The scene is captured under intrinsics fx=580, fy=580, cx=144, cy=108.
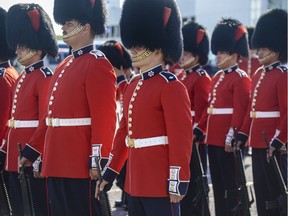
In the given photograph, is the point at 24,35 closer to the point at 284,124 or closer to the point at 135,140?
the point at 135,140

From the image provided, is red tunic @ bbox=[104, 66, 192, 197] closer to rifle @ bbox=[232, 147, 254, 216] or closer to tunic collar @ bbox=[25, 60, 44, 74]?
tunic collar @ bbox=[25, 60, 44, 74]

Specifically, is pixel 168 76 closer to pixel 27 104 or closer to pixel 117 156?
pixel 117 156

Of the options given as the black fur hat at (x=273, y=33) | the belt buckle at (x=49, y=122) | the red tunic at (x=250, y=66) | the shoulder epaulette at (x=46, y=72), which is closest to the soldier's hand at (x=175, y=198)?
the belt buckle at (x=49, y=122)

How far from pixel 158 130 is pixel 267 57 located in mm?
1839

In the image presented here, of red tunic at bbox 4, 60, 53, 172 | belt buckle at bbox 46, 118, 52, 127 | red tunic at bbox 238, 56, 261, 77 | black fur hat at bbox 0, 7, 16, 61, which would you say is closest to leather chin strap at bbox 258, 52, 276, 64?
red tunic at bbox 4, 60, 53, 172

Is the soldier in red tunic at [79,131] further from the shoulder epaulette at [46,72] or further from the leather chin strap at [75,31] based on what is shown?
the shoulder epaulette at [46,72]

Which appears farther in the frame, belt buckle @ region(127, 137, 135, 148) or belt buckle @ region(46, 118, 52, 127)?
belt buckle @ region(46, 118, 52, 127)

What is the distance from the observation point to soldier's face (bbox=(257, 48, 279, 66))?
4.50 m

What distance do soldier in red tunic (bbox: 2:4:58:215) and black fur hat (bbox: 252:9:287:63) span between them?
1706 mm

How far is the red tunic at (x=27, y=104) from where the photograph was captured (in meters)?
3.88

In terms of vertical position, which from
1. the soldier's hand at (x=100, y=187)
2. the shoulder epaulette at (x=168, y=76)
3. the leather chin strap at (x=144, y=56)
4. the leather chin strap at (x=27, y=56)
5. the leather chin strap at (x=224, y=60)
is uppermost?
the leather chin strap at (x=144, y=56)

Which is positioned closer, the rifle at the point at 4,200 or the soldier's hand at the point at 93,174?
the soldier's hand at the point at 93,174

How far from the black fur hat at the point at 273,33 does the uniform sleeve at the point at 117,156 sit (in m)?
1.86

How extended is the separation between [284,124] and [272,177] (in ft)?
1.46
